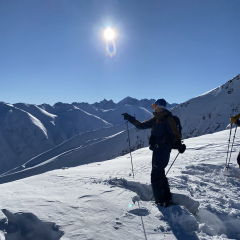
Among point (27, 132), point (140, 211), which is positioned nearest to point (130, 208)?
point (140, 211)

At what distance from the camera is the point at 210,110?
25.2 metres

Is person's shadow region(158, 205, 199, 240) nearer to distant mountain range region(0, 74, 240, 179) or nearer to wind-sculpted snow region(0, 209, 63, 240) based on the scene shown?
wind-sculpted snow region(0, 209, 63, 240)

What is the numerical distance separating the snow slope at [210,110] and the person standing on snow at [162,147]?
64.9ft

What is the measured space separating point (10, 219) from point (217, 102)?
96.5 ft

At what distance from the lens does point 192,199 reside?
10.1ft

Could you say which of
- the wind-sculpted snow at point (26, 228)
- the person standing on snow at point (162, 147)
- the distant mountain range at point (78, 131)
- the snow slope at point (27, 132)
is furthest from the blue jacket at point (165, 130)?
the snow slope at point (27, 132)

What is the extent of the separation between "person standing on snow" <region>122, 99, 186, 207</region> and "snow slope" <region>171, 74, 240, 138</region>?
19779 mm

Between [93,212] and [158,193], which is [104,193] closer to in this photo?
[93,212]

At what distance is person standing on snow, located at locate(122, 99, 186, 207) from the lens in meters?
3.18

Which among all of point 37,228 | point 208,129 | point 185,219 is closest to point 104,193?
point 37,228

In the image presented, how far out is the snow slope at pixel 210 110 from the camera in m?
21.8

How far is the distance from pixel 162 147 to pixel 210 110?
25.5m

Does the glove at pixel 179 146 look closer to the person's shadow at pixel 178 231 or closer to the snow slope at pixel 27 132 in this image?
the person's shadow at pixel 178 231

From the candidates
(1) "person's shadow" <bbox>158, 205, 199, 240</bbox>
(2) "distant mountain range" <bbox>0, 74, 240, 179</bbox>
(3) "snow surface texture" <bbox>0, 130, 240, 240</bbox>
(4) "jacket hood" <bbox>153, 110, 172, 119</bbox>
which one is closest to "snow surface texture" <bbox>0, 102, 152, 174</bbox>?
(2) "distant mountain range" <bbox>0, 74, 240, 179</bbox>
